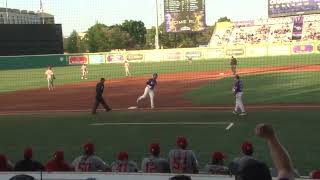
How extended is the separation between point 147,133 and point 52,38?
23.3 meters

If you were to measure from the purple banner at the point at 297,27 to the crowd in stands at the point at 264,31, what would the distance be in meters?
0.48

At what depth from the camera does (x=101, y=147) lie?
1492 centimetres

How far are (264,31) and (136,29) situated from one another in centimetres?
2808

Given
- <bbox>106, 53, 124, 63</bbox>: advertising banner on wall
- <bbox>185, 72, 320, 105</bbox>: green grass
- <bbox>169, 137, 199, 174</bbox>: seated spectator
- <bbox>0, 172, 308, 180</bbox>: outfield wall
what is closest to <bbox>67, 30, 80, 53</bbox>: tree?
<bbox>106, 53, 124, 63</bbox>: advertising banner on wall

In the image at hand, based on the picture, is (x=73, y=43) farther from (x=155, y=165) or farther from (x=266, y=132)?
(x=266, y=132)

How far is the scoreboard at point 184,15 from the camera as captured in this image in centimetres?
6406

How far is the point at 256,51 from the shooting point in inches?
2685

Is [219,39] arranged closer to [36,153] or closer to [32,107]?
[32,107]

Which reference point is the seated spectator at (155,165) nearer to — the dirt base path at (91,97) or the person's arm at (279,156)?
the person's arm at (279,156)

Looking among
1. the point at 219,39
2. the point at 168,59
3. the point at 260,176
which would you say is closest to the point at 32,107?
the point at 260,176

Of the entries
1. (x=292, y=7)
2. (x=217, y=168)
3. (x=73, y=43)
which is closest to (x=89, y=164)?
(x=217, y=168)

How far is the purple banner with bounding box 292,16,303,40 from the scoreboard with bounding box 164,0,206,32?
25.4 metres

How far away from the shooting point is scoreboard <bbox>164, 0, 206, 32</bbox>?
64062 millimetres

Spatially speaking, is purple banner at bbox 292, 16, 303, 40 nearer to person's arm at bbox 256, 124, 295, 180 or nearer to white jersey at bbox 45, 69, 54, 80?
white jersey at bbox 45, 69, 54, 80
